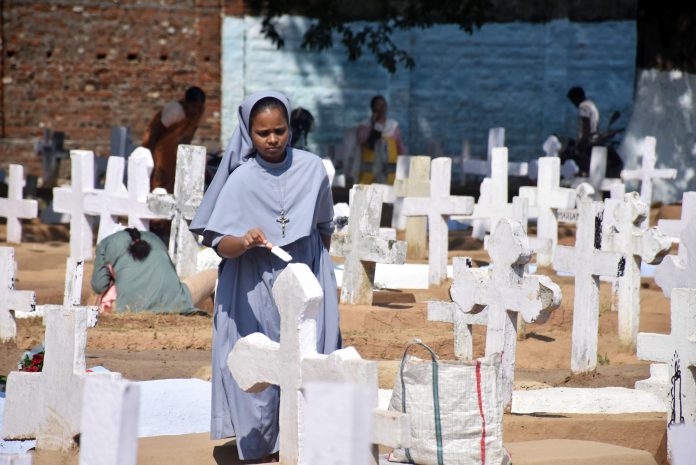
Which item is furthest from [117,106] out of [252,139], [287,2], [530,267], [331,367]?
[331,367]

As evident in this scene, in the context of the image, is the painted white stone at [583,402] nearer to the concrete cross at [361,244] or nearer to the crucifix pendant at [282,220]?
the crucifix pendant at [282,220]

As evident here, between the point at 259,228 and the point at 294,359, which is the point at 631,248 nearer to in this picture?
the point at 259,228

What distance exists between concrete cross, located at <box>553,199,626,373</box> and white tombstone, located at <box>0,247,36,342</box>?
344cm

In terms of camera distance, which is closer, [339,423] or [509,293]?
[339,423]

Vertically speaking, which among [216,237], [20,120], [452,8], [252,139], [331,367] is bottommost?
[331,367]

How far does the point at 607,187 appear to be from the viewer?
16.9 meters

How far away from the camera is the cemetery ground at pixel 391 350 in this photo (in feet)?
21.7

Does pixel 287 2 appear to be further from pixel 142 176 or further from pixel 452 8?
pixel 142 176

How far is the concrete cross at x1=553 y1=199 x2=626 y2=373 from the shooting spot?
865cm

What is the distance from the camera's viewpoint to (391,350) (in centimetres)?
909

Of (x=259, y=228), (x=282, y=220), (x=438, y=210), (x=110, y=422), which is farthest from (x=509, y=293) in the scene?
(x=438, y=210)

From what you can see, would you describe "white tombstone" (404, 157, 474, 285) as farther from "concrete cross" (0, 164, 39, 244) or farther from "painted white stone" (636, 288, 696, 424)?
"painted white stone" (636, 288, 696, 424)

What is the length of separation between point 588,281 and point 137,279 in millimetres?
3550

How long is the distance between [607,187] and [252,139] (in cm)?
1138
